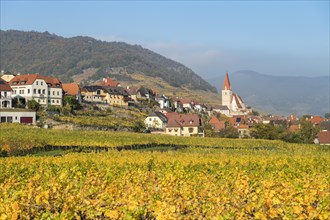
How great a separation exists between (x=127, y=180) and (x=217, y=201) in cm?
650

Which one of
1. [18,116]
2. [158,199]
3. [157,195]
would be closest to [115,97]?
[18,116]

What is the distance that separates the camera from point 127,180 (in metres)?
20.2

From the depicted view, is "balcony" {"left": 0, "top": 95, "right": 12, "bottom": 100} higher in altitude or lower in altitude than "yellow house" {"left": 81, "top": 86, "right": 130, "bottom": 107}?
lower

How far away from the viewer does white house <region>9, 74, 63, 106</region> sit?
9775 centimetres

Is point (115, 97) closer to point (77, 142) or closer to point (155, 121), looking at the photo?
point (155, 121)

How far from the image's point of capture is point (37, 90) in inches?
3871

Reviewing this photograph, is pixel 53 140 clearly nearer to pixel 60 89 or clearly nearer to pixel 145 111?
pixel 60 89

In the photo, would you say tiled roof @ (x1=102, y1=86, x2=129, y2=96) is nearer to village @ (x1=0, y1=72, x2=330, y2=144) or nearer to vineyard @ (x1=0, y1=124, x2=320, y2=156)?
village @ (x1=0, y1=72, x2=330, y2=144)

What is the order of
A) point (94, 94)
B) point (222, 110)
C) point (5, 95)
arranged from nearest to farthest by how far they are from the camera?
point (5, 95) → point (94, 94) → point (222, 110)

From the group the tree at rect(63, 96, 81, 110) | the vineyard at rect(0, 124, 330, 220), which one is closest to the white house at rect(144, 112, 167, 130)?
the tree at rect(63, 96, 81, 110)

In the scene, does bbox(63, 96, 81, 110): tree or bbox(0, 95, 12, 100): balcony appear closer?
bbox(0, 95, 12, 100): balcony

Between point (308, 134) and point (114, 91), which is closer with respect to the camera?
point (308, 134)

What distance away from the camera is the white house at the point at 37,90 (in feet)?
321

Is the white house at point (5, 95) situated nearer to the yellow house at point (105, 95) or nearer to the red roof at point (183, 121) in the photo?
the red roof at point (183, 121)
